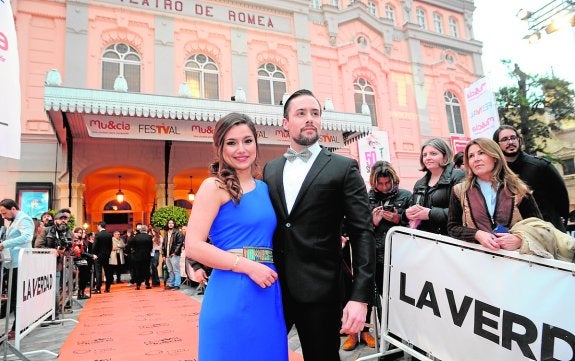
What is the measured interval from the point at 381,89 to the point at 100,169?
12.1 m

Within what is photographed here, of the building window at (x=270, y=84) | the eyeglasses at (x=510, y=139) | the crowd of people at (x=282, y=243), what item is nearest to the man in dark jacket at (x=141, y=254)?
the building window at (x=270, y=84)

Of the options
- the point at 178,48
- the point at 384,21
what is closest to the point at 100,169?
the point at 178,48

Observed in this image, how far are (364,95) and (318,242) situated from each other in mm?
15950

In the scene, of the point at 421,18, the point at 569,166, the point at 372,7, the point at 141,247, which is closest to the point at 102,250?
the point at 141,247

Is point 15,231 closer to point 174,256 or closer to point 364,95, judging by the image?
point 174,256

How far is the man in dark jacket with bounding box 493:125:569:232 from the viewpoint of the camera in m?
3.61

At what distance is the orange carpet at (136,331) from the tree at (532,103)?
18928mm

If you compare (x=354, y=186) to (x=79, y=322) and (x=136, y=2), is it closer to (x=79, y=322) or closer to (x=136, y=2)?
(x=79, y=322)

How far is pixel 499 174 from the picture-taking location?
2.83m

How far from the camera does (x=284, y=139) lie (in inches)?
456

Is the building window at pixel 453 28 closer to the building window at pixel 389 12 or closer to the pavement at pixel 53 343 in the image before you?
the building window at pixel 389 12

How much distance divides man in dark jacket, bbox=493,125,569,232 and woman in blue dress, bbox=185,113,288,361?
2946 millimetres

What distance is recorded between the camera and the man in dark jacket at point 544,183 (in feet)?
11.8

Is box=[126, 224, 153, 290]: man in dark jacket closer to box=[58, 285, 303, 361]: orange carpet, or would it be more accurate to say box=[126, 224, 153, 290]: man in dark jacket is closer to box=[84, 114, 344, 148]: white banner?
box=[58, 285, 303, 361]: orange carpet
